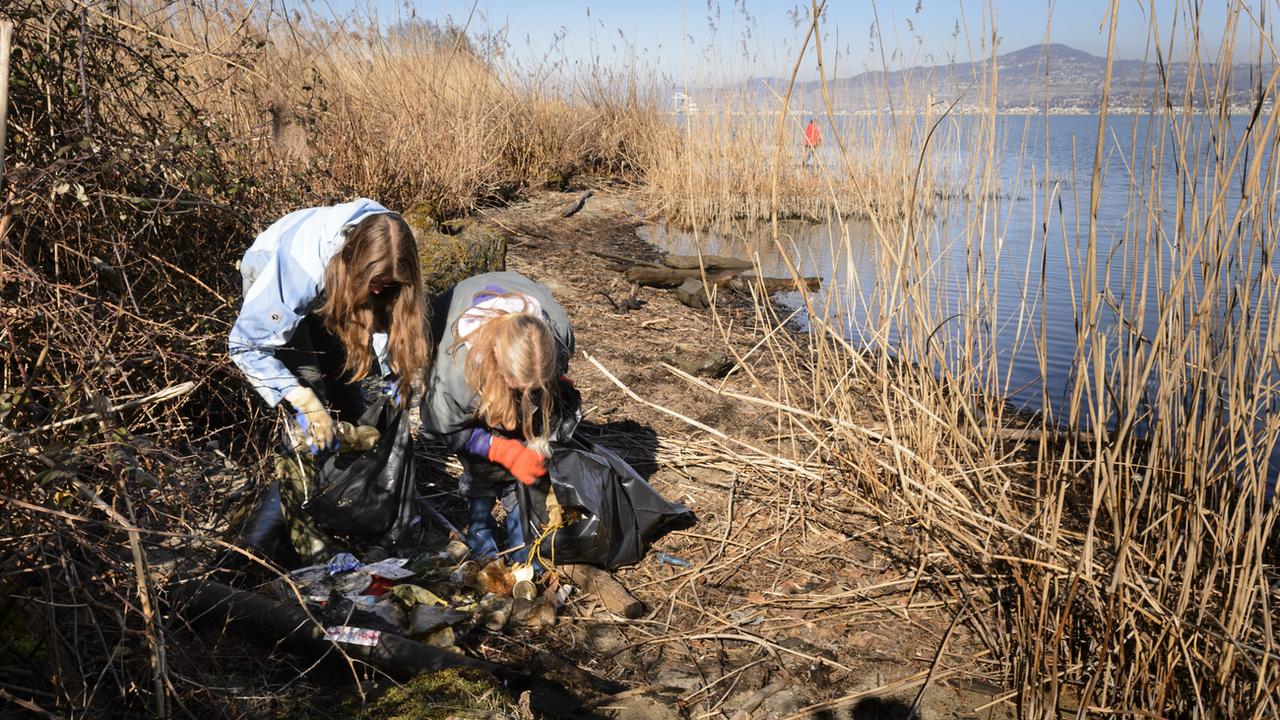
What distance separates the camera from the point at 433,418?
309cm

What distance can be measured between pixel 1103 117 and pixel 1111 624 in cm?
123

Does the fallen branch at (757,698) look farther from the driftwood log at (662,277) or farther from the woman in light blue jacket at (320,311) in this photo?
the driftwood log at (662,277)

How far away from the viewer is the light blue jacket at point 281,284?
2.75 m

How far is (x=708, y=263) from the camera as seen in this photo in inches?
339

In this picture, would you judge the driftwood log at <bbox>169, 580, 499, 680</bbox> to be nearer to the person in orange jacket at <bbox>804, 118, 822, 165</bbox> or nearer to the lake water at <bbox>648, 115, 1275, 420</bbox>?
the lake water at <bbox>648, 115, 1275, 420</bbox>

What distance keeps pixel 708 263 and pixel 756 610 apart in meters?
5.74

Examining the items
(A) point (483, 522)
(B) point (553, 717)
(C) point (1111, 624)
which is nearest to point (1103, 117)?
(C) point (1111, 624)

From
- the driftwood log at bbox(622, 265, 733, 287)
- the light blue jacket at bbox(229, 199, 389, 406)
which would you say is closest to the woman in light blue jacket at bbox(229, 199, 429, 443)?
the light blue jacket at bbox(229, 199, 389, 406)

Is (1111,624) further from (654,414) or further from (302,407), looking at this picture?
(654,414)

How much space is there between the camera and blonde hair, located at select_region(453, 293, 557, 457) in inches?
112

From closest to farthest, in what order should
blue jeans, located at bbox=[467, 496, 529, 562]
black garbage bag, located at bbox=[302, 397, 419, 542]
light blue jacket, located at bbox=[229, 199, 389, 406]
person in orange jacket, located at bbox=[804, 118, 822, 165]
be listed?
light blue jacket, located at bbox=[229, 199, 389, 406]
black garbage bag, located at bbox=[302, 397, 419, 542]
blue jeans, located at bbox=[467, 496, 529, 562]
person in orange jacket, located at bbox=[804, 118, 822, 165]

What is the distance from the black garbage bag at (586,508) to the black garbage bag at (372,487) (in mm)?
401

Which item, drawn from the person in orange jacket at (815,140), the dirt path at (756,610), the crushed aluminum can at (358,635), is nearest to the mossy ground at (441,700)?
the crushed aluminum can at (358,635)

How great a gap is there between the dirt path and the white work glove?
0.82m
